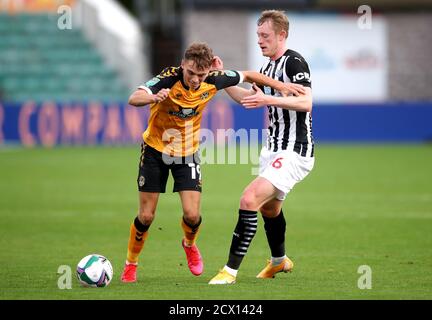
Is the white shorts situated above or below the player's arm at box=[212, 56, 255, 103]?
below

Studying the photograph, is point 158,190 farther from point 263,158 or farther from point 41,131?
point 41,131

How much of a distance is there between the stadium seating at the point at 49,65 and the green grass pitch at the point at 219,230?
Result: 9080mm

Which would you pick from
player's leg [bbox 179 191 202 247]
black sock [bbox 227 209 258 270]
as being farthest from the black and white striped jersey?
player's leg [bbox 179 191 202 247]

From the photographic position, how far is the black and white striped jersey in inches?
346

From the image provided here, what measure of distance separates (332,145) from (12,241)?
1898cm

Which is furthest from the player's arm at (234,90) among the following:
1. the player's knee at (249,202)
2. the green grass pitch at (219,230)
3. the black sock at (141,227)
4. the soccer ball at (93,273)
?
the soccer ball at (93,273)

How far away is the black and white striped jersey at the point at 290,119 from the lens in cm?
878

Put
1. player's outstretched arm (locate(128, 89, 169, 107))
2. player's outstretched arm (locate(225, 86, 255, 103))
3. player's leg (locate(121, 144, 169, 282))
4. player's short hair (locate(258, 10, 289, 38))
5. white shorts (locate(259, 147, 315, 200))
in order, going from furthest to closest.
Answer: player's outstretched arm (locate(225, 86, 255, 103)) < player's leg (locate(121, 144, 169, 282)) < player's short hair (locate(258, 10, 289, 38)) < white shorts (locate(259, 147, 315, 200)) < player's outstretched arm (locate(128, 89, 169, 107))

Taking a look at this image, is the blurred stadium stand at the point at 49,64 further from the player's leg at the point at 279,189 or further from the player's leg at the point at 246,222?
the player's leg at the point at 246,222

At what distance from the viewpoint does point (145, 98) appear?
815 cm

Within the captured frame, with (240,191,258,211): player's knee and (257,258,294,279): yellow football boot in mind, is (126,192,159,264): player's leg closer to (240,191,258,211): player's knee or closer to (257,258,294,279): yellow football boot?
(240,191,258,211): player's knee

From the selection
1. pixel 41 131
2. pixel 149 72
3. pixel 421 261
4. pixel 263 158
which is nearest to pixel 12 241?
pixel 263 158
